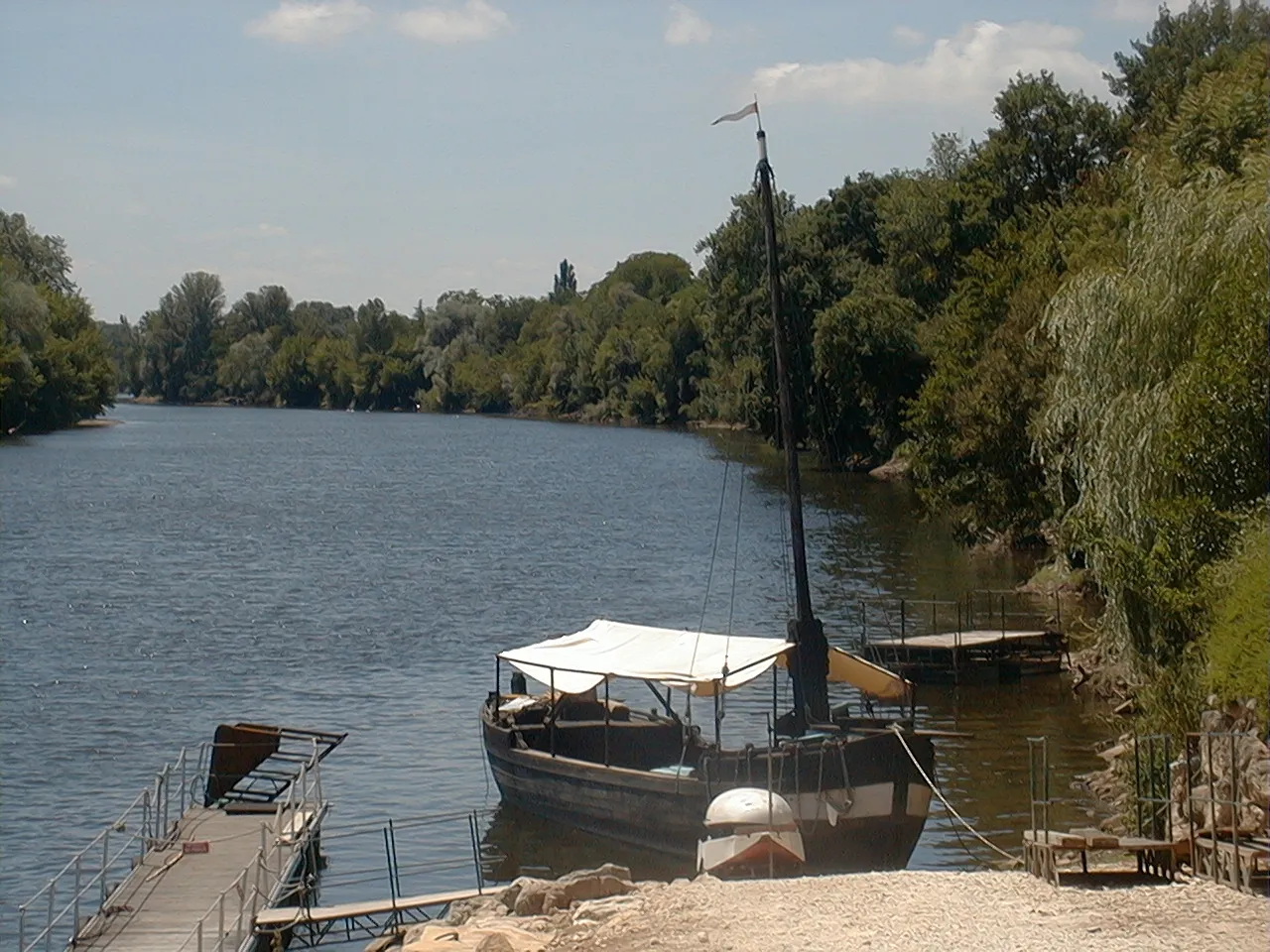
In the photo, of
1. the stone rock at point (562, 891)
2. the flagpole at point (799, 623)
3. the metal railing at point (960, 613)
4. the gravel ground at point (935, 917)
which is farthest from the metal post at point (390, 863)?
the metal railing at point (960, 613)

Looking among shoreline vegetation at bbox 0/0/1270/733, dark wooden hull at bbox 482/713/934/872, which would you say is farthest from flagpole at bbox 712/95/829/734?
shoreline vegetation at bbox 0/0/1270/733

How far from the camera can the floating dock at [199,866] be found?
20531mm

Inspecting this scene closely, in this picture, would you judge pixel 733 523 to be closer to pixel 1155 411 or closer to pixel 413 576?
pixel 413 576

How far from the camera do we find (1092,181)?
201 ft

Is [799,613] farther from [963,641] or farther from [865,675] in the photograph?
[963,641]

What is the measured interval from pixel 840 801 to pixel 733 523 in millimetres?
49716

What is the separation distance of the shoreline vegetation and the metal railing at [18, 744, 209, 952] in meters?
15.3

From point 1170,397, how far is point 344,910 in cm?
1605

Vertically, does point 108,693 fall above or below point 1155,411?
below

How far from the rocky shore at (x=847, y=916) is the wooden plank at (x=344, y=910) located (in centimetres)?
88

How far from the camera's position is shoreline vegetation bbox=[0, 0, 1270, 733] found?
2630cm

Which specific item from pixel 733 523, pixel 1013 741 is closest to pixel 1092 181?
pixel 733 523

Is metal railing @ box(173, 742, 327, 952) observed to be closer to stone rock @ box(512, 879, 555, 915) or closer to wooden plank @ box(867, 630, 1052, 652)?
stone rock @ box(512, 879, 555, 915)

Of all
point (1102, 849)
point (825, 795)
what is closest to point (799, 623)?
point (825, 795)
